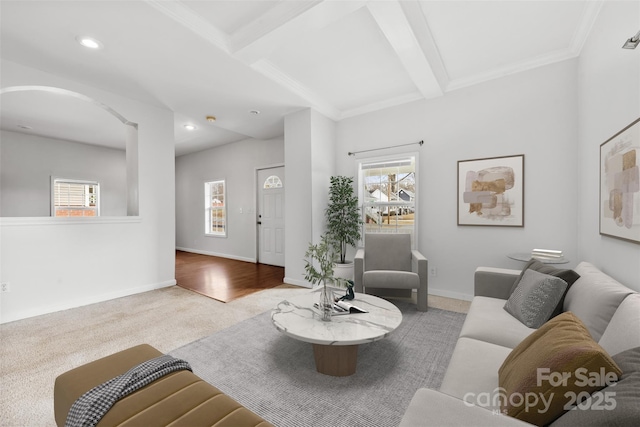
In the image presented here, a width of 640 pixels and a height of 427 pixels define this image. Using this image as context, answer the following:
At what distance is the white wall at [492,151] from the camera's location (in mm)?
2900

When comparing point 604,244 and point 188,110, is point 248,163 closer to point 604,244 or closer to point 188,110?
point 188,110

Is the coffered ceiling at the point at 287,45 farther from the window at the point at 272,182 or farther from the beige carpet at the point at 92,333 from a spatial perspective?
the beige carpet at the point at 92,333

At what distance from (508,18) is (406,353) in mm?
2993

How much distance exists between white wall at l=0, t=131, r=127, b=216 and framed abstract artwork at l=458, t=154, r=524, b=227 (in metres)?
8.00

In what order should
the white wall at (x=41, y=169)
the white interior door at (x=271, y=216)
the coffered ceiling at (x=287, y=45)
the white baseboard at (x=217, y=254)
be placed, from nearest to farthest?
the coffered ceiling at (x=287, y=45) → the white wall at (x=41, y=169) → the white interior door at (x=271, y=216) → the white baseboard at (x=217, y=254)

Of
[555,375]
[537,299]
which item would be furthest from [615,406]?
[537,299]

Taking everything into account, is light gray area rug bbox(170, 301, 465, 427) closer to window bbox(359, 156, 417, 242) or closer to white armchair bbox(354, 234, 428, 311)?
white armchair bbox(354, 234, 428, 311)

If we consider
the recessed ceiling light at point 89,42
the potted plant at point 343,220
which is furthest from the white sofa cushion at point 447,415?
the recessed ceiling light at point 89,42

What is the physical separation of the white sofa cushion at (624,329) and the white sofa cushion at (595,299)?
0.09 meters

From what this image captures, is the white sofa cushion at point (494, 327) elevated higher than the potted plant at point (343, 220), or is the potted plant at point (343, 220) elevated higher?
the potted plant at point (343, 220)

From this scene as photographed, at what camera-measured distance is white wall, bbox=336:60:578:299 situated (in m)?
2.90

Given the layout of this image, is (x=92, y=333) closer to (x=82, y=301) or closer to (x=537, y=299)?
(x=82, y=301)

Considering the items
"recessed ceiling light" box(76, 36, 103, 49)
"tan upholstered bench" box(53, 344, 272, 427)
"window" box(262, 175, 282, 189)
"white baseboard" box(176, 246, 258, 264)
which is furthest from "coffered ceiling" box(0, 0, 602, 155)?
"white baseboard" box(176, 246, 258, 264)

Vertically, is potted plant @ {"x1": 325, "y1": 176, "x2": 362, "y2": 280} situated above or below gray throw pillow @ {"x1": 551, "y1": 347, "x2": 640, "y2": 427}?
above
